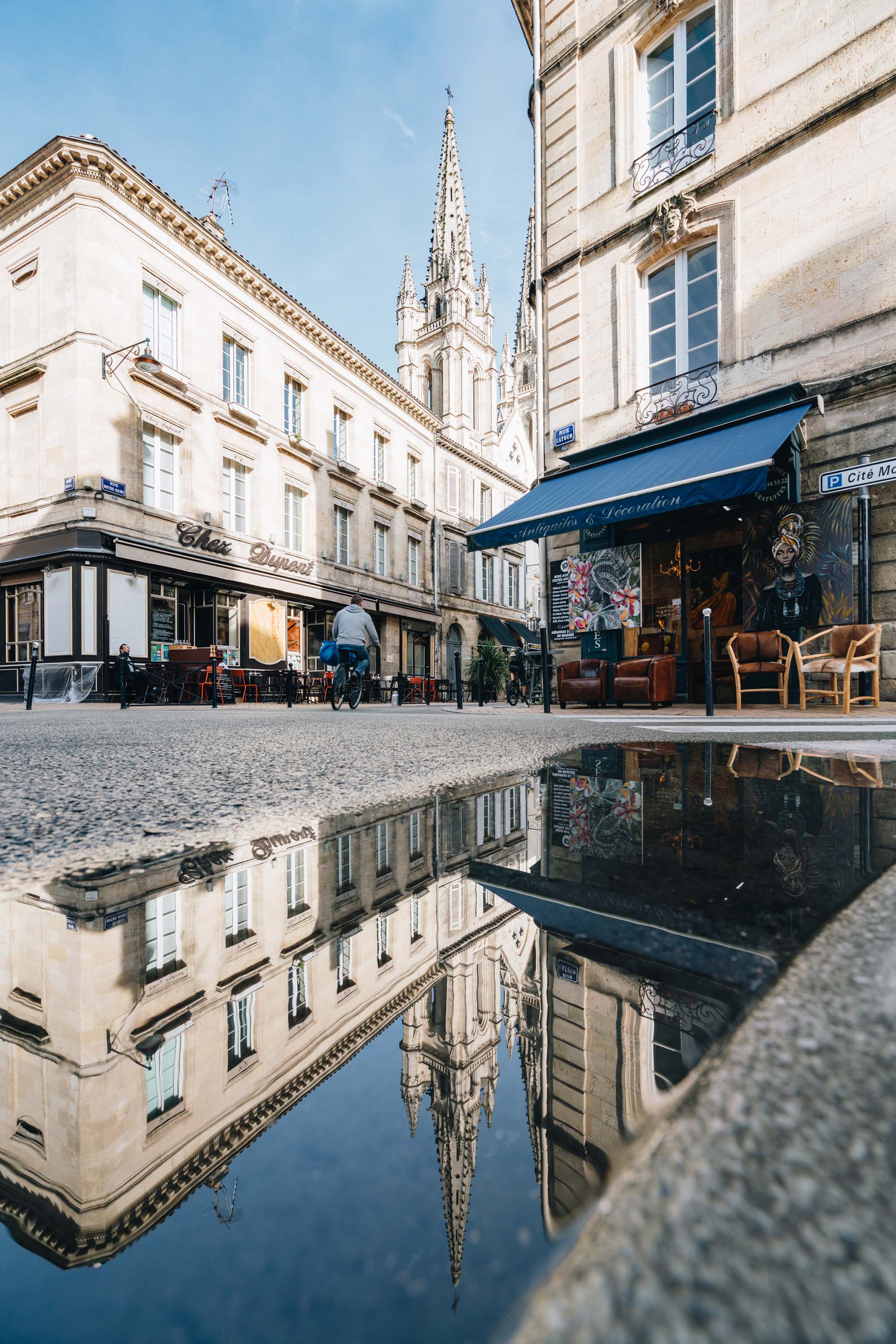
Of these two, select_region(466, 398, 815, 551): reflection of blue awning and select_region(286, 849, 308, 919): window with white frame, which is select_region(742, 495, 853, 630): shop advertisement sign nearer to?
select_region(466, 398, 815, 551): reflection of blue awning

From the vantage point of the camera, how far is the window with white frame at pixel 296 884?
40.4 inches

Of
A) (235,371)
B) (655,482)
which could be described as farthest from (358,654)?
(235,371)

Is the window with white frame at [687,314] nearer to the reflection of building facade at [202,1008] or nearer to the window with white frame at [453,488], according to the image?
the reflection of building facade at [202,1008]

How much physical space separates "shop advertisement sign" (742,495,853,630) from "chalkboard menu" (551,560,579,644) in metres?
2.79

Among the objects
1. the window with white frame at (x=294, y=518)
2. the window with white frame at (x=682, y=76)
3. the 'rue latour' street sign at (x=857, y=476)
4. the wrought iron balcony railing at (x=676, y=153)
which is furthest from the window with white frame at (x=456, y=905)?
the window with white frame at (x=294, y=518)

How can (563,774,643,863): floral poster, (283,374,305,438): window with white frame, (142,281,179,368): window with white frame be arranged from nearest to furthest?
1. (563,774,643,863): floral poster
2. (142,281,179,368): window with white frame
3. (283,374,305,438): window with white frame

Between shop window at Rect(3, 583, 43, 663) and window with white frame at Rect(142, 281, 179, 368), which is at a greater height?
window with white frame at Rect(142, 281, 179, 368)

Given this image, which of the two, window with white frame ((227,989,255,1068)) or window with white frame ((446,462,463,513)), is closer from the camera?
window with white frame ((227,989,255,1068))

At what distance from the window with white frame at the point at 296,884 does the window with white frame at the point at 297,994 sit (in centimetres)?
18

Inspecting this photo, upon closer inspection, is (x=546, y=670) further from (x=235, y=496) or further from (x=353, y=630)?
(x=235, y=496)

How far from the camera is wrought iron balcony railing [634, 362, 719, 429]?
30.2 ft

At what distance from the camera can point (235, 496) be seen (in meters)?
18.0

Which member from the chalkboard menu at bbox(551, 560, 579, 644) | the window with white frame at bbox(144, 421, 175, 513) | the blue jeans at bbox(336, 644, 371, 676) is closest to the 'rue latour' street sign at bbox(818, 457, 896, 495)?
the chalkboard menu at bbox(551, 560, 579, 644)

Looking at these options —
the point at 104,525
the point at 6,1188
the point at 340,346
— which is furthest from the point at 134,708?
the point at 340,346
